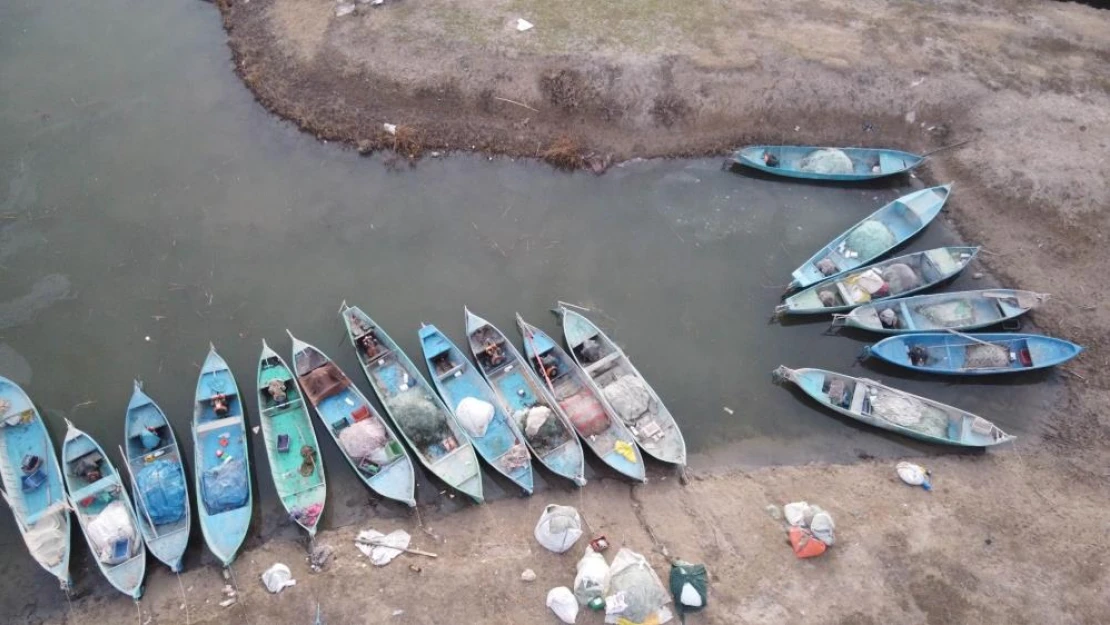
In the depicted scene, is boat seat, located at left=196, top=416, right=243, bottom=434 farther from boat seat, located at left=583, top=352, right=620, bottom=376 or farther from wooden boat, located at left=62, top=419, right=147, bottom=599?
boat seat, located at left=583, top=352, right=620, bottom=376

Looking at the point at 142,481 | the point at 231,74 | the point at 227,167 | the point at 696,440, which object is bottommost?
the point at 142,481

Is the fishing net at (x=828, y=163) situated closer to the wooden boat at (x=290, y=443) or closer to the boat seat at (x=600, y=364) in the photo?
the boat seat at (x=600, y=364)

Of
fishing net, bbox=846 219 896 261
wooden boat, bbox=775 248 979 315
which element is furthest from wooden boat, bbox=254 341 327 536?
fishing net, bbox=846 219 896 261

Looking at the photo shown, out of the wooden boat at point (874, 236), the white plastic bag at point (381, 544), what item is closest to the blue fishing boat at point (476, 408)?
the white plastic bag at point (381, 544)

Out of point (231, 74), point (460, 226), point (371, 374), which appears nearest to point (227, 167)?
point (231, 74)

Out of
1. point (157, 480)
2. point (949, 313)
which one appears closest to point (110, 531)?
point (157, 480)

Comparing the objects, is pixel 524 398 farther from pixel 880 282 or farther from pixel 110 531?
pixel 880 282

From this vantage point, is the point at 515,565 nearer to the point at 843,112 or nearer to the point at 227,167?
the point at 227,167
